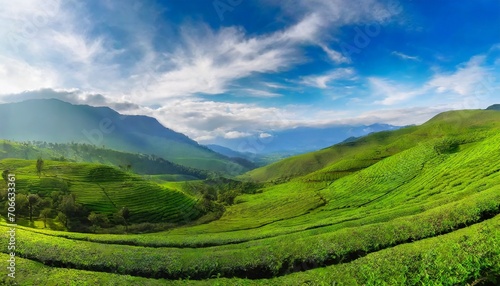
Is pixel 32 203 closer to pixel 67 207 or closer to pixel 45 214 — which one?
pixel 45 214

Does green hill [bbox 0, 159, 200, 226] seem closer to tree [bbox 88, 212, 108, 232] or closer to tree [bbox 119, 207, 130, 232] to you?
tree [bbox 119, 207, 130, 232]

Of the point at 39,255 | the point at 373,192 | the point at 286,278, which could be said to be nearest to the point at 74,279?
the point at 39,255

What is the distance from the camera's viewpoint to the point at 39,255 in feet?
120

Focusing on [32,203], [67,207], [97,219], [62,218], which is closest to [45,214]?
[62,218]

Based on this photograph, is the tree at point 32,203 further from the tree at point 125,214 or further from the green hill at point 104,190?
the tree at point 125,214

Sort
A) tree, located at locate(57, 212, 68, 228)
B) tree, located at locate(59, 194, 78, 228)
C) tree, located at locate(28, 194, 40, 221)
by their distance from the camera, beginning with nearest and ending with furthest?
tree, located at locate(28, 194, 40, 221) < tree, located at locate(57, 212, 68, 228) < tree, located at locate(59, 194, 78, 228)

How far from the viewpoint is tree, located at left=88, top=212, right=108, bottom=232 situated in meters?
106

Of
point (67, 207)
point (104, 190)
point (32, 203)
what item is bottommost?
point (67, 207)

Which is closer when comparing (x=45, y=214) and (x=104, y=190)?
(x=45, y=214)

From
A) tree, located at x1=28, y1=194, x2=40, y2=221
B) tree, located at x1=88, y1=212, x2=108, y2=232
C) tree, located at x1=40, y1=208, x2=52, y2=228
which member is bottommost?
tree, located at x1=88, y1=212, x2=108, y2=232

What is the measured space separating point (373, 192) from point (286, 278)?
83.9 meters

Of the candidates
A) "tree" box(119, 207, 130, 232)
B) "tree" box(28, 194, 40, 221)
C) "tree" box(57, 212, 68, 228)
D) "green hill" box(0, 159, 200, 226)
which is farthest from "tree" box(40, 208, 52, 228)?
"tree" box(119, 207, 130, 232)

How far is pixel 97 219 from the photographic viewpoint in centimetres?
10806

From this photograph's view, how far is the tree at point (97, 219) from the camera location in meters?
106
